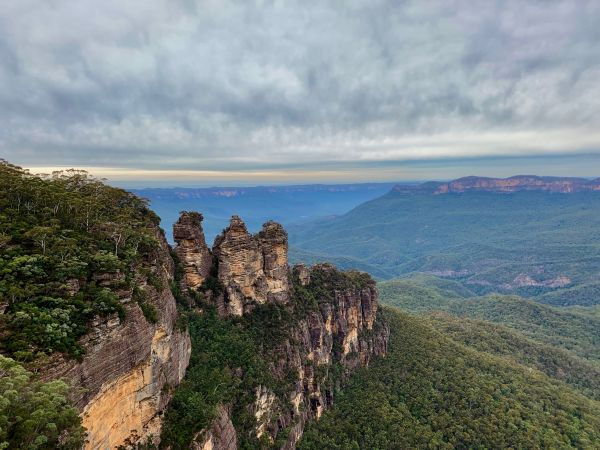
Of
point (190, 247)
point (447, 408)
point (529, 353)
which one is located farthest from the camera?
point (529, 353)

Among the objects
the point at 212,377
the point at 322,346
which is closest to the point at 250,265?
the point at 212,377

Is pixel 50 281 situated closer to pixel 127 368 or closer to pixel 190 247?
pixel 127 368

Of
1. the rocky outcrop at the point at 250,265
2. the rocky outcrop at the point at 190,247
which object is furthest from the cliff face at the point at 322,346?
the rocky outcrop at the point at 190,247

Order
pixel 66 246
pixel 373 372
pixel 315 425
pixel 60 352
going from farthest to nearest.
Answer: pixel 373 372, pixel 315 425, pixel 66 246, pixel 60 352

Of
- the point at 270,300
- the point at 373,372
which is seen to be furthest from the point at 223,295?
the point at 373,372

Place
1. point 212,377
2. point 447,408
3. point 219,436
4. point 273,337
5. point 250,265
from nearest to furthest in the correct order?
point 219,436 < point 212,377 < point 273,337 < point 250,265 < point 447,408

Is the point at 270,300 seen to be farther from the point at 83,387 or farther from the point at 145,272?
the point at 83,387

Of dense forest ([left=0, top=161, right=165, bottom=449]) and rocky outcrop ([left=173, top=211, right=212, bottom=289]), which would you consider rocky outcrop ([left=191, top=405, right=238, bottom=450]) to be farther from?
rocky outcrop ([left=173, top=211, right=212, bottom=289])
